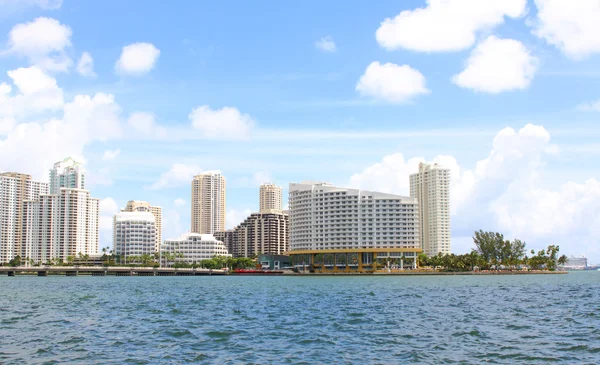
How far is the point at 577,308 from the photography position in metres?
60.1

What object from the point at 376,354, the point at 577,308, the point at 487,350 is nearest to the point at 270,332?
the point at 376,354

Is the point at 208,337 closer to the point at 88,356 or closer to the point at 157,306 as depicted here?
the point at 88,356

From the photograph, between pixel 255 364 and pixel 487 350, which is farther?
pixel 487 350

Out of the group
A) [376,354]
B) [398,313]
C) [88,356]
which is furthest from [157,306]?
[376,354]

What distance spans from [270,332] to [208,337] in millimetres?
4530

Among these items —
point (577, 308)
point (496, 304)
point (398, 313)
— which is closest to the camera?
point (398, 313)

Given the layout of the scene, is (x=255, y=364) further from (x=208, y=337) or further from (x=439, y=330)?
(x=439, y=330)

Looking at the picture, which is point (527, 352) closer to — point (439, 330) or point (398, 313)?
point (439, 330)

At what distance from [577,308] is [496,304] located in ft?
26.8

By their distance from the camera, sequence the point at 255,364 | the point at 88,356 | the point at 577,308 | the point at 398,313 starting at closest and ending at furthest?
the point at 255,364 < the point at 88,356 < the point at 398,313 < the point at 577,308

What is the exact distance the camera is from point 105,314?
5706 cm

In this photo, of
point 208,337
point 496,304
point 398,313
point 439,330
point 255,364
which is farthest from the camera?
point 496,304

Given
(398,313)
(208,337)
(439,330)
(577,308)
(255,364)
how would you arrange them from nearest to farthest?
(255,364)
(208,337)
(439,330)
(398,313)
(577,308)

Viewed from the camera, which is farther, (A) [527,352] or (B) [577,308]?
(B) [577,308]
